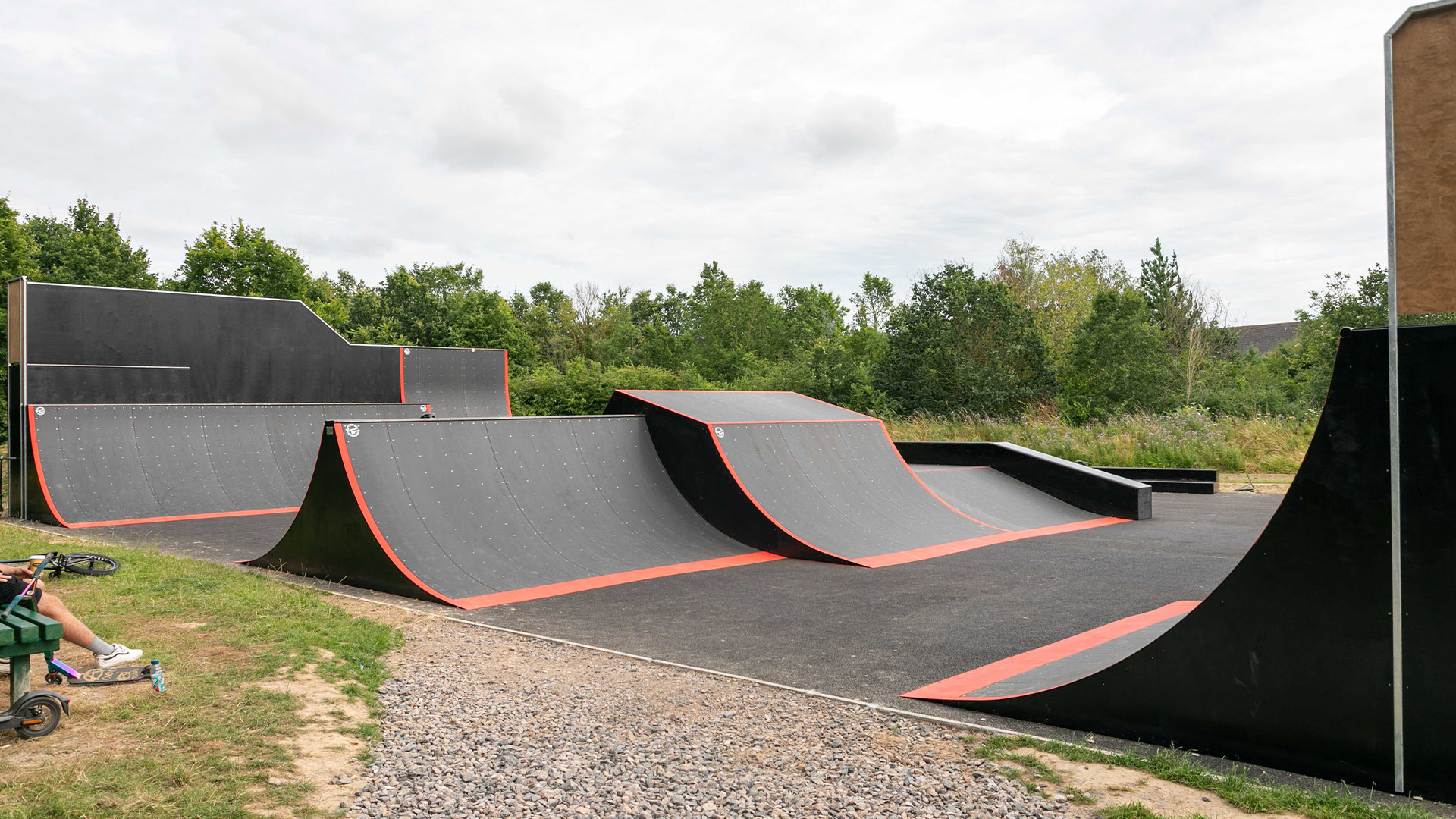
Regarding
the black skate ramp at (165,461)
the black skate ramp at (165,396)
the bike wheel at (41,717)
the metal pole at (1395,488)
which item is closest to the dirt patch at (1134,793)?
the metal pole at (1395,488)

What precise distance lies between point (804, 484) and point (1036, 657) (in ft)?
16.5

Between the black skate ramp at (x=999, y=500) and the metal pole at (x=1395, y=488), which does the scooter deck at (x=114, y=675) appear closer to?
the metal pole at (x=1395, y=488)

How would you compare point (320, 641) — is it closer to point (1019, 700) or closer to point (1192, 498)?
point (1019, 700)

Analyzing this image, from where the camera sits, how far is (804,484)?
998 centimetres

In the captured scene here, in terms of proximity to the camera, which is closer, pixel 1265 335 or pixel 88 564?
pixel 88 564

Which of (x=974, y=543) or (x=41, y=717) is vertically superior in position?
(x=41, y=717)

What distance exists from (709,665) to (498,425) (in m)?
4.67

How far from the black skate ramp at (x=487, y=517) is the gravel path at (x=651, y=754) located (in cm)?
242

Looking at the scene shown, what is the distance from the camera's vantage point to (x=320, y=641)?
4906 millimetres

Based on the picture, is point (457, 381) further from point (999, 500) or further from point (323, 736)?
point (323, 736)

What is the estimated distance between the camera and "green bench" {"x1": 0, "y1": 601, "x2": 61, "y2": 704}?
3.32m

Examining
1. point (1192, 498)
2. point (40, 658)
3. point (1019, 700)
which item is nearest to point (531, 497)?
point (40, 658)

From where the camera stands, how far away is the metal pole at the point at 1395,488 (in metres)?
3.04

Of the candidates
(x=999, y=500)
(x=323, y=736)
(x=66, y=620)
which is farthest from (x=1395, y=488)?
(x=999, y=500)
